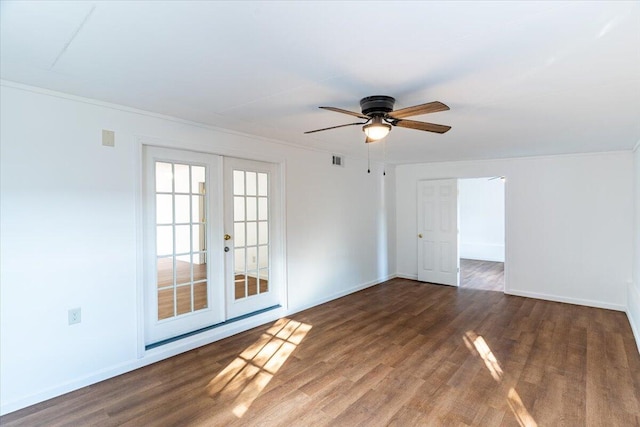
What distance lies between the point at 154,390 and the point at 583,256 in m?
5.89

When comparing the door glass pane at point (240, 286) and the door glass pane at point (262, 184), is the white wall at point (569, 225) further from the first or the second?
the door glass pane at point (240, 286)

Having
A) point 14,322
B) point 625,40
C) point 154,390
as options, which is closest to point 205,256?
point 154,390

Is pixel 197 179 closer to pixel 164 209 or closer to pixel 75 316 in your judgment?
pixel 164 209

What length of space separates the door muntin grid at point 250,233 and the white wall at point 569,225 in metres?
3.86

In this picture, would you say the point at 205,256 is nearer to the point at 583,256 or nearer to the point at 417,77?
the point at 417,77

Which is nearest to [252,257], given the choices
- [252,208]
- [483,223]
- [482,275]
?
[252,208]

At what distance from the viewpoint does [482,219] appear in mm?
9062

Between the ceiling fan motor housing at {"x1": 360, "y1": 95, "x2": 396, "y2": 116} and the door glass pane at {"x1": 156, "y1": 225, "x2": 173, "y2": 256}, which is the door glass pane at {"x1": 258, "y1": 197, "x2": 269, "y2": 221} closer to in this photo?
the door glass pane at {"x1": 156, "y1": 225, "x2": 173, "y2": 256}

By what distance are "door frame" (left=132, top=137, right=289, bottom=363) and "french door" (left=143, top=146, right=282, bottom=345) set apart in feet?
0.25

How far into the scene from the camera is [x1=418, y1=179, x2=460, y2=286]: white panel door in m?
6.10

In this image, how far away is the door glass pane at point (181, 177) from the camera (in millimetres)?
3389

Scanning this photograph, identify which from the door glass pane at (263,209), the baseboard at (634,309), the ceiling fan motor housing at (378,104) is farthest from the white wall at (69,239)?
the baseboard at (634,309)

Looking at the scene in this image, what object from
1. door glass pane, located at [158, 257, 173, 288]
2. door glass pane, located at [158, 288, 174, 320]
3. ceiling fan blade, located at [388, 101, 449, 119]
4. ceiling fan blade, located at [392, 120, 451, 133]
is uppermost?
ceiling fan blade, located at [388, 101, 449, 119]

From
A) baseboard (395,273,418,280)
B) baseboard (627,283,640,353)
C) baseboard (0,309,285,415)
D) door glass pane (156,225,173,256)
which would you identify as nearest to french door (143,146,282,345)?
door glass pane (156,225,173,256)
